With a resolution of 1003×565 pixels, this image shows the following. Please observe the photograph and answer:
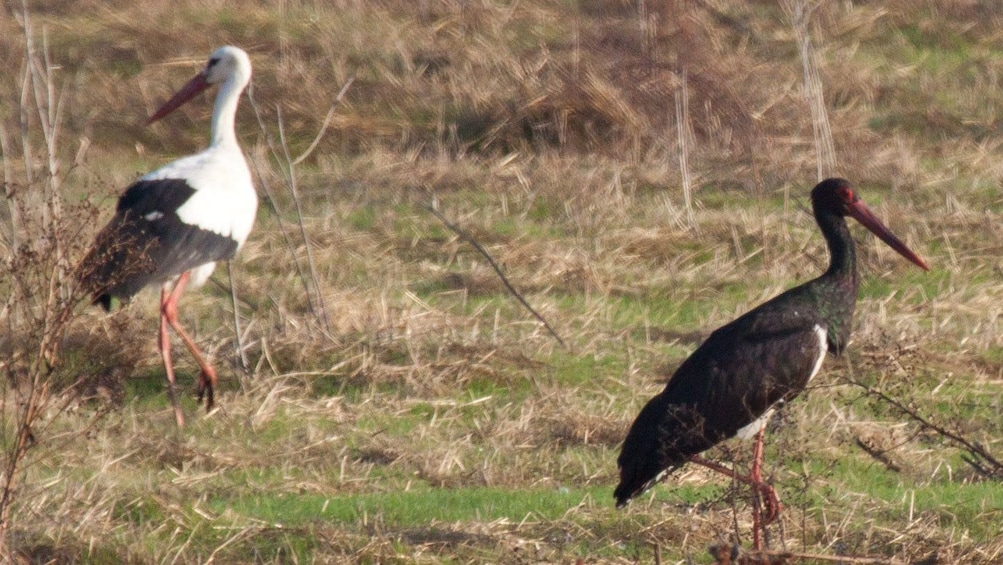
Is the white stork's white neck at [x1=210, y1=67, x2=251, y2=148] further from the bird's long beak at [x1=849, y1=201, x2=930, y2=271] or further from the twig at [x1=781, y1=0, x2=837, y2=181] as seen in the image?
the bird's long beak at [x1=849, y1=201, x2=930, y2=271]

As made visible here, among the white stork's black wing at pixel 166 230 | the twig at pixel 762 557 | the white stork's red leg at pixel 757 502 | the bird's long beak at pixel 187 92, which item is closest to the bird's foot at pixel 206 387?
the white stork's black wing at pixel 166 230

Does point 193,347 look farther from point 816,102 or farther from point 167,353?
point 816,102

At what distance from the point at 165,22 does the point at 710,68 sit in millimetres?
4574

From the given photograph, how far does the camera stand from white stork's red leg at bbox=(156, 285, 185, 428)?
659cm

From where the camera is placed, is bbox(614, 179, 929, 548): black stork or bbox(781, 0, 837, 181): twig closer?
bbox(614, 179, 929, 548): black stork

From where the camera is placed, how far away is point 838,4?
14.1 m

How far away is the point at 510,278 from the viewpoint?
855 centimetres

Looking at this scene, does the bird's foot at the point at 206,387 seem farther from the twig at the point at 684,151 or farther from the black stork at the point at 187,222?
the twig at the point at 684,151

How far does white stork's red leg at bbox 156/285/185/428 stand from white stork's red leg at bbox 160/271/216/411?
19 mm

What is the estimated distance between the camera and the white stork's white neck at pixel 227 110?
323 inches

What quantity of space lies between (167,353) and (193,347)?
152 millimetres

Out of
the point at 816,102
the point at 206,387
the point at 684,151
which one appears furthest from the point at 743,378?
the point at 816,102

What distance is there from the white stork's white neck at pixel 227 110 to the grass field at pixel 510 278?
1.48 feet

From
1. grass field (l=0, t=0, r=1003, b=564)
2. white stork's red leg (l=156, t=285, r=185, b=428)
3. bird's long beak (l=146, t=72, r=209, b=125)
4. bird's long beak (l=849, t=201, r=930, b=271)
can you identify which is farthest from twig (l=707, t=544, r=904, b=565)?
bird's long beak (l=146, t=72, r=209, b=125)
